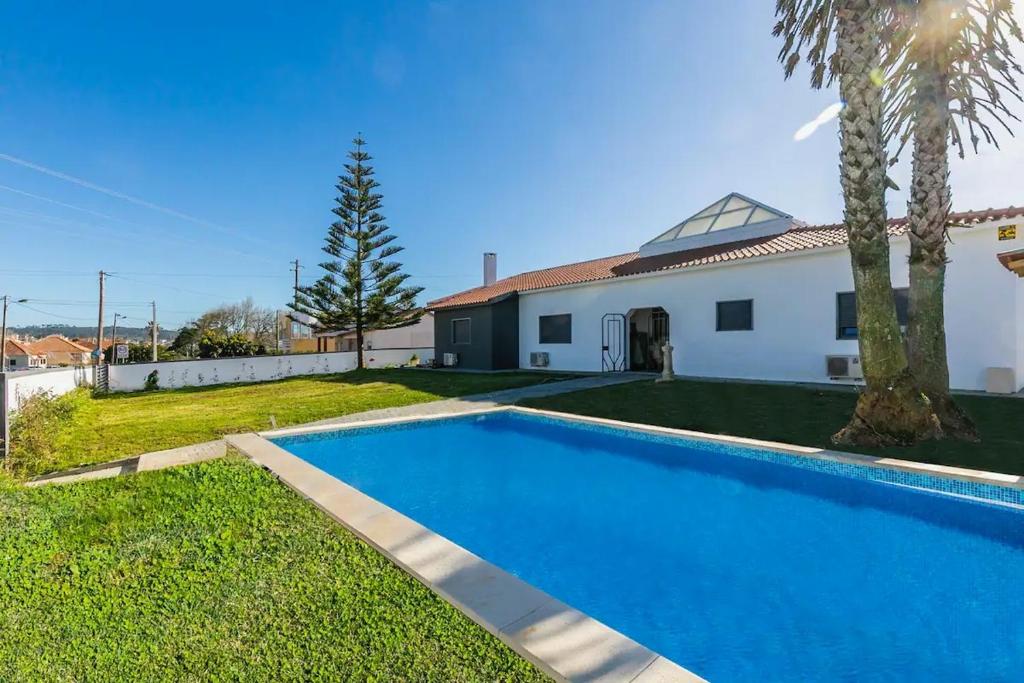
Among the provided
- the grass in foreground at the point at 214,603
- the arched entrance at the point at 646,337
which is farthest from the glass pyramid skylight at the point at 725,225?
the grass in foreground at the point at 214,603

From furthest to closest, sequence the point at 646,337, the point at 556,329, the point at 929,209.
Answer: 1. the point at 556,329
2. the point at 646,337
3. the point at 929,209

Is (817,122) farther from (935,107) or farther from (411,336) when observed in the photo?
(411,336)

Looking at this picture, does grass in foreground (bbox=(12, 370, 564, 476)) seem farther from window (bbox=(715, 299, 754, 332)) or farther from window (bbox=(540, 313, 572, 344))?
window (bbox=(715, 299, 754, 332))

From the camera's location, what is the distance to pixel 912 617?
2828 millimetres

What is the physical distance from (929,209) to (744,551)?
18.4ft

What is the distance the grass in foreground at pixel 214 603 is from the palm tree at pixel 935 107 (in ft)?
22.2

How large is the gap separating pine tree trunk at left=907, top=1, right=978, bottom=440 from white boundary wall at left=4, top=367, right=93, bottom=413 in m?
11.1

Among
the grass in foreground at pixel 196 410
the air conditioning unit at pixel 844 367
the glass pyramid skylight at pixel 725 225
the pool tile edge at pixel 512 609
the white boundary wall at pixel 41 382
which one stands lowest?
the pool tile edge at pixel 512 609

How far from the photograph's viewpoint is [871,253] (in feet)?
18.7

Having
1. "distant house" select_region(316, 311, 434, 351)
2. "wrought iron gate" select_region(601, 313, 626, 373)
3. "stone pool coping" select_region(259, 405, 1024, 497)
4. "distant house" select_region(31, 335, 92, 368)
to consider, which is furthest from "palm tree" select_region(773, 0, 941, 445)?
"distant house" select_region(31, 335, 92, 368)

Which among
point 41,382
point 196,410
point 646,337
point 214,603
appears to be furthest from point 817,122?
point 41,382

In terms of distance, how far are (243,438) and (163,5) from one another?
935 cm

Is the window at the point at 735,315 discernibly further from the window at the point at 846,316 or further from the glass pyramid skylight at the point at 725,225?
the glass pyramid skylight at the point at 725,225

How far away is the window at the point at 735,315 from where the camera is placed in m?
11.5
